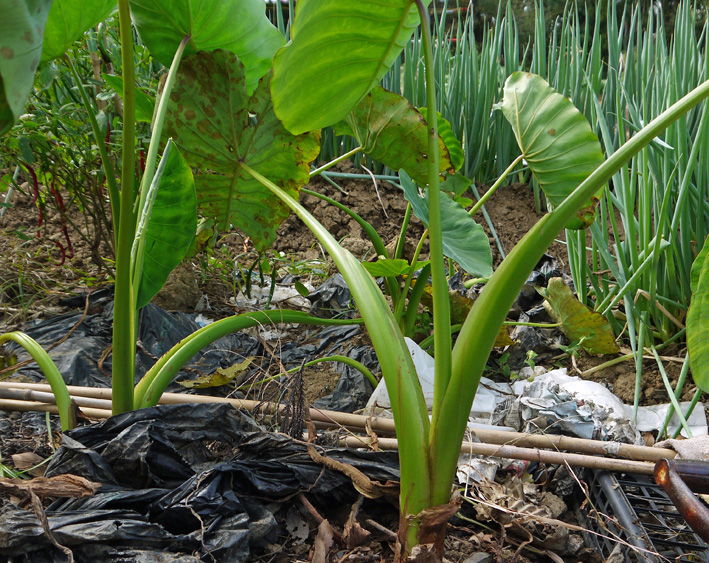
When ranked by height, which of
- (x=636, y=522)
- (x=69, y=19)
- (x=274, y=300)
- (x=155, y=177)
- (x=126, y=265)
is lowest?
(x=636, y=522)

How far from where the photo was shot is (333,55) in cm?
76

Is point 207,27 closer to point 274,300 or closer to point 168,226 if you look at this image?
point 168,226

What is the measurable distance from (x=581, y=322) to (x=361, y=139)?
29.4 inches

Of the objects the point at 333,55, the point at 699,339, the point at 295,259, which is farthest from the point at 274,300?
the point at 699,339

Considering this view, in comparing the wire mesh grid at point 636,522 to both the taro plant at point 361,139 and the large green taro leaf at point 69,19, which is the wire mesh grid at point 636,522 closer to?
the taro plant at point 361,139

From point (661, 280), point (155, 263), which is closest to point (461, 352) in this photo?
point (155, 263)

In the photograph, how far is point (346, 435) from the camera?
94 centimetres

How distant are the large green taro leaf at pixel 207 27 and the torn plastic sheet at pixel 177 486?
737 mm

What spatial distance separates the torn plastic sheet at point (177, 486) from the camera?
631mm

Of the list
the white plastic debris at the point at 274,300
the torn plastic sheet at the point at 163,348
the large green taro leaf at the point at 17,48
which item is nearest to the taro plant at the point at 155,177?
the torn plastic sheet at the point at 163,348

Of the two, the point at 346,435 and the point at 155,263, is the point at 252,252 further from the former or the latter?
the point at 346,435

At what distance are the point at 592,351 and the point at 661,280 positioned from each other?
0.27m

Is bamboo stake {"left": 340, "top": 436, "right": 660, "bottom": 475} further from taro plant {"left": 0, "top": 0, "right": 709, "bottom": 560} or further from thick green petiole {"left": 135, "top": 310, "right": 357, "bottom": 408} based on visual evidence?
thick green petiole {"left": 135, "top": 310, "right": 357, "bottom": 408}

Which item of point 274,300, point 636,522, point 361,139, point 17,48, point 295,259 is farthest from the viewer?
point 295,259
